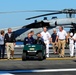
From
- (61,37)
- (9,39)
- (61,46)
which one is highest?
(61,37)

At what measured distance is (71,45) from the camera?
20.0m

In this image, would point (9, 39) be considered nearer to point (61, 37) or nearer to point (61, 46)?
point (61, 37)

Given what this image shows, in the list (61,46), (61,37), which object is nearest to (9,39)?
(61,37)

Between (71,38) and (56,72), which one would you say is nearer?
(56,72)

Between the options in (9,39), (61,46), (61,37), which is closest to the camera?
(9,39)

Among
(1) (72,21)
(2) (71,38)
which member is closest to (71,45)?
(2) (71,38)

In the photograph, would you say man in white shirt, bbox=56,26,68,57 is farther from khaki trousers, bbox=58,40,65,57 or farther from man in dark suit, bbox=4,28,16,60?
man in dark suit, bbox=4,28,16,60

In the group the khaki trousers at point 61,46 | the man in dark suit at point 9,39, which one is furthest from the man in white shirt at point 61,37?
the man in dark suit at point 9,39

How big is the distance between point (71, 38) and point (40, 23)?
16650 millimetres

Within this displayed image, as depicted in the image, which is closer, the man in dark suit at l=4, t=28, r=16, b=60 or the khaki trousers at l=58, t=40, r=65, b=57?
the man in dark suit at l=4, t=28, r=16, b=60

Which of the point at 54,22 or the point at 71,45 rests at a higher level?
the point at 54,22

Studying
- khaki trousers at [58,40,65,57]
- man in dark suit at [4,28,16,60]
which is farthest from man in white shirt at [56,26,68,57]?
man in dark suit at [4,28,16,60]

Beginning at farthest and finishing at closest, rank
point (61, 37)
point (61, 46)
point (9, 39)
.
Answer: point (61, 46) → point (61, 37) → point (9, 39)

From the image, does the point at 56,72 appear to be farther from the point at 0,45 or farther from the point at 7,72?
the point at 0,45
